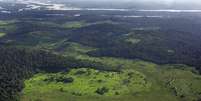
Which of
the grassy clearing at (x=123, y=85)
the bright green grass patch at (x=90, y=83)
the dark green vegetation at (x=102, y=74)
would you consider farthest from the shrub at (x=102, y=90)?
the bright green grass patch at (x=90, y=83)

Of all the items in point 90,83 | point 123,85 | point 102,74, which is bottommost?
point 90,83

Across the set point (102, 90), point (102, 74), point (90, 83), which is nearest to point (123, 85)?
point (102, 90)

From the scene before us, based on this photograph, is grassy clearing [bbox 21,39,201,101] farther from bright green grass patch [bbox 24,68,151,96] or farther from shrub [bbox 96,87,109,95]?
shrub [bbox 96,87,109,95]

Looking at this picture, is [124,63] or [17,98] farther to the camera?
[124,63]

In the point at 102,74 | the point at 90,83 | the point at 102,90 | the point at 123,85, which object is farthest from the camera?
the point at 102,74

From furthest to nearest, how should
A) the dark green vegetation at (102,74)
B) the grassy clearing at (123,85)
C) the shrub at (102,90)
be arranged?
the shrub at (102,90) < the dark green vegetation at (102,74) < the grassy clearing at (123,85)

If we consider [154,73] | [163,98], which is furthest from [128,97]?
[154,73]

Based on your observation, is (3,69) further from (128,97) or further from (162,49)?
(162,49)

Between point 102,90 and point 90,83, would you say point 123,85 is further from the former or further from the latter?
point 90,83

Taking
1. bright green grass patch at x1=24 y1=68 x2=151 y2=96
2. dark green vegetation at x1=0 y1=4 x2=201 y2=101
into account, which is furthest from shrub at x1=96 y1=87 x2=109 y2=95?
bright green grass patch at x1=24 y1=68 x2=151 y2=96

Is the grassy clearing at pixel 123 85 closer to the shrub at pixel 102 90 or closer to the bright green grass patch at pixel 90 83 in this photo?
the bright green grass patch at pixel 90 83

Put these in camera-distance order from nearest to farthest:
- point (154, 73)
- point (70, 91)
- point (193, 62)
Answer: point (70, 91)
point (154, 73)
point (193, 62)
